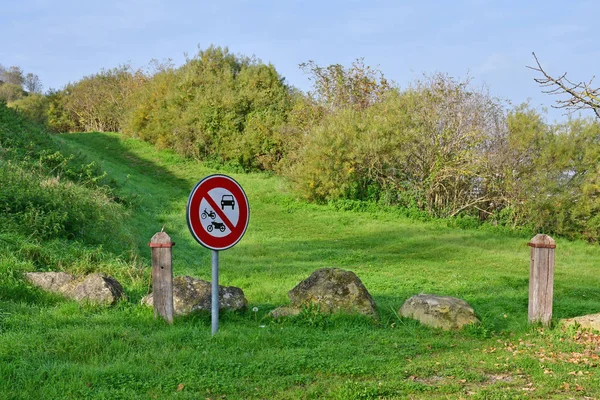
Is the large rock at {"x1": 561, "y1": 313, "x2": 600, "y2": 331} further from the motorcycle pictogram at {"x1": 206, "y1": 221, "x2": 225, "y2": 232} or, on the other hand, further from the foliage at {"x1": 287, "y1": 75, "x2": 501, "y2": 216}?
the foliage at {"x1": 287, "y1": 75, "x2": 501, "y2": 216}

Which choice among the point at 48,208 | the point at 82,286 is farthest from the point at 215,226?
the point at 48,208

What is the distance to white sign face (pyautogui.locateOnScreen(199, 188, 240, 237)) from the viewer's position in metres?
6.15

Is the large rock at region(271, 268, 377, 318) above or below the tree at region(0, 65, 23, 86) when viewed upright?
below

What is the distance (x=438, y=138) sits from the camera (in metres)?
20.3

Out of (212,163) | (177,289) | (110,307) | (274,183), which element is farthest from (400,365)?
(212,163)

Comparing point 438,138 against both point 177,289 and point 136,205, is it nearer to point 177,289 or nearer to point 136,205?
point 136,205

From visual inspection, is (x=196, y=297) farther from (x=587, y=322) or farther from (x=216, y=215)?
(x=587, y=322)

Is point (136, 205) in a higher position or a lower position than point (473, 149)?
lower

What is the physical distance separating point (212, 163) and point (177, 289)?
23892mm

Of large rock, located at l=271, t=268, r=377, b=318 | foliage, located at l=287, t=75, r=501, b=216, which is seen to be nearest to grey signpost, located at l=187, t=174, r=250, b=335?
large rock, located at l=271, t=268, r=377, b=318

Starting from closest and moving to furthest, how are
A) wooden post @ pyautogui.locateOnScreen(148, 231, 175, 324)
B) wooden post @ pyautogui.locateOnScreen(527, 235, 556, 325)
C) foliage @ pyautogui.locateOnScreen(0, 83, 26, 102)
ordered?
wooden post @ pyautogui.locateOnScreen(148, 231, 175, 324)
wooden post @ pyautogui.locateOnScreen(527, 235, 556, 325)
foliage @ pyautogui.locateOnScreen(0, 83, 26, 102)

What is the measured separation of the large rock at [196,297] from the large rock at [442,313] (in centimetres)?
212

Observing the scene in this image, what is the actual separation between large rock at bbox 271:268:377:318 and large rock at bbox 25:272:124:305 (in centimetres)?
209

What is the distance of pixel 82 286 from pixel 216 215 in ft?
8.31
